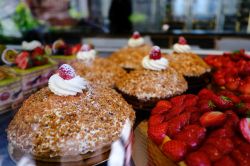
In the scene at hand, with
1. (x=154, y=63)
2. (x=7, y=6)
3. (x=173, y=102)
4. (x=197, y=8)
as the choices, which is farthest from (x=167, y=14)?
(x=173, y=102)

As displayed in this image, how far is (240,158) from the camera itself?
1165 mm

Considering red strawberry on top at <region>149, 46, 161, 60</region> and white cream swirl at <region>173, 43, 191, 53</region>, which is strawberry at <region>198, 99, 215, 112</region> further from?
white cream swirl at <region>173, 43, 191, 53</region>

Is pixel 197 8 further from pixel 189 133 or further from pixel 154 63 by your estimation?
pixel 189 133

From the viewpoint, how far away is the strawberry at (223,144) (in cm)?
120

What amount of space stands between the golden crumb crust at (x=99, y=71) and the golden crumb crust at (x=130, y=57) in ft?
1.36

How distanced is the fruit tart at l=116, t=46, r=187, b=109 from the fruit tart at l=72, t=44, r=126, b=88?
13 centimetres

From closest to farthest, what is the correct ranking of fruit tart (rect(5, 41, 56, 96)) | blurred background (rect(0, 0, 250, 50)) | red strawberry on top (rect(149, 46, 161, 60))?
red strawberry on top (rect(149, 46, 161, 60)), fruit tart (rect(5, 41, 56, 96)), blurred background (rect(0, 0, 250, 50))

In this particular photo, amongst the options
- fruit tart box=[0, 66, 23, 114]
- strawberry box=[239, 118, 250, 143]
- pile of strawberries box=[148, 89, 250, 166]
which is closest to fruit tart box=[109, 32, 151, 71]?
fruit tart box=[0, 66, 23, 114]

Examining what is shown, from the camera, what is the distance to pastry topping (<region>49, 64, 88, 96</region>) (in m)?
1.48

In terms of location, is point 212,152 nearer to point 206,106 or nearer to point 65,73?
point 206,106

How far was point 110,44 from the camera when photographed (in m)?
3.98

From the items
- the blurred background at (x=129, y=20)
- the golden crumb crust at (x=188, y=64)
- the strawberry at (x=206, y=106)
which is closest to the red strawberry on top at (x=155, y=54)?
the golden crumb crust at (x=188, y=64)

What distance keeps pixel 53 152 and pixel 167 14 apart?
549 cm

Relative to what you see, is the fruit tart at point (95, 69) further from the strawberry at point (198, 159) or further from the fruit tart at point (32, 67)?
the strawberry at point (198, 159)
